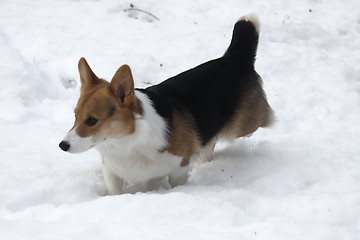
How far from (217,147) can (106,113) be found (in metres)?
1.89

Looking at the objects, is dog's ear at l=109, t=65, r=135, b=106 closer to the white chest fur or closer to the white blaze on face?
the white chest fur

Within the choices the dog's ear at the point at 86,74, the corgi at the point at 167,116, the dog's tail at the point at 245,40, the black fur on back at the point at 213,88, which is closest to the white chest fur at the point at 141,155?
the corgi at the point at 167,116

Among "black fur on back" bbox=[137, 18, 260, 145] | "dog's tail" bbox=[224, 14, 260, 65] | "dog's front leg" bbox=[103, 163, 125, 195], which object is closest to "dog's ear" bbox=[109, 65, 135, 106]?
"black fur on back" bbox=[137, 18, 260, 145]

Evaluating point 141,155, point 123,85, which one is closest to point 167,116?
point 141,155

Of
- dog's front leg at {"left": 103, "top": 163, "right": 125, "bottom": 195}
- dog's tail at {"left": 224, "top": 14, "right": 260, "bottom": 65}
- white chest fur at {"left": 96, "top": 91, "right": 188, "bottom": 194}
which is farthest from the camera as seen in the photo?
dog's tail at {"left": 224, "top": 14, "right": 260, "bottom": 65}

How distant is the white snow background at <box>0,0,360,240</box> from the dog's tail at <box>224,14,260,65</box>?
0.90 m

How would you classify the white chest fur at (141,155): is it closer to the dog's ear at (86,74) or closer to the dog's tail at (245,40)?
the dog's ear at (86,74)

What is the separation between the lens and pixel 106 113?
346 cm

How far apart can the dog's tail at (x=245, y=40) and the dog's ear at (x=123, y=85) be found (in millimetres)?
1395

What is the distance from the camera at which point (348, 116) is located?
5.43 meters

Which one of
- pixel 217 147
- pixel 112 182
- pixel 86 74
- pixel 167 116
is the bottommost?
pixel 217 147

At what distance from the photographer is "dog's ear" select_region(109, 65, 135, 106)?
340 centimetres

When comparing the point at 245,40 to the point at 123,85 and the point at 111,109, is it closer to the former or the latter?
the point at 123,85

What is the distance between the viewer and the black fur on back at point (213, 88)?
13.1 feet
